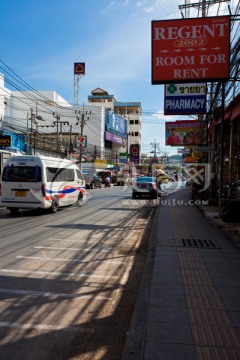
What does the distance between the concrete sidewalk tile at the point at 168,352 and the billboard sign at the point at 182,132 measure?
73.0 ft

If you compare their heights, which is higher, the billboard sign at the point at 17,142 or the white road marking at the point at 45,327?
the billboard sign at the point at 17,142

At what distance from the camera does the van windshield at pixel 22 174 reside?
13195 mm

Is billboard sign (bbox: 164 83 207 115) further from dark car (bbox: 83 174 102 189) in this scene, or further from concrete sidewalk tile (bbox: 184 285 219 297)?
dark car (bbox: 83 174 102 189)

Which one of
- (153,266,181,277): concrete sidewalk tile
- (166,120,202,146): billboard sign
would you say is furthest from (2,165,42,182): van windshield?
(166,120,202,146): billboard sign

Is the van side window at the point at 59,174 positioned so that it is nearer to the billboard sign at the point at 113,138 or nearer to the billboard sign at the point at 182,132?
the billboard sign at the point at 182,132

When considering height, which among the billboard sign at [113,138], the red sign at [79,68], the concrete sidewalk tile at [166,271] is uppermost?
the red sign at [79,68]

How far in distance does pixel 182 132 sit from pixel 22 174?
15272mm

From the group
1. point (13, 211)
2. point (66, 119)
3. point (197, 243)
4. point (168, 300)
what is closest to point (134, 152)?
point (66, 119)

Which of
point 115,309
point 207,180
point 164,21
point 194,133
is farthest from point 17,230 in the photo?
point 194,133

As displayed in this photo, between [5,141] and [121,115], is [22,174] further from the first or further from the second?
[121,115]

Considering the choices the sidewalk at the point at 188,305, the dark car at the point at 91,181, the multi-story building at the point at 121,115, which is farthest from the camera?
the multi-story building at the point at 121,115

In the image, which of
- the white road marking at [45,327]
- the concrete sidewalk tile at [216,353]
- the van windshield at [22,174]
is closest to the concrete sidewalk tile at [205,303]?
the concrete sidewalk tile at [216,353]

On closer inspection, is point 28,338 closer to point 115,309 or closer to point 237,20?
point 115,309

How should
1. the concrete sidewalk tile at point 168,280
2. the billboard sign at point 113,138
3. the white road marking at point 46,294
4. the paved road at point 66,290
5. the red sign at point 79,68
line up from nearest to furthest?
the paved road at point 66,290 < the white road marking at point 46,294 < the concrete sidewalk tile at point 168,280 < the red sign at point 79,68 < the billboard sign at point 113,138
